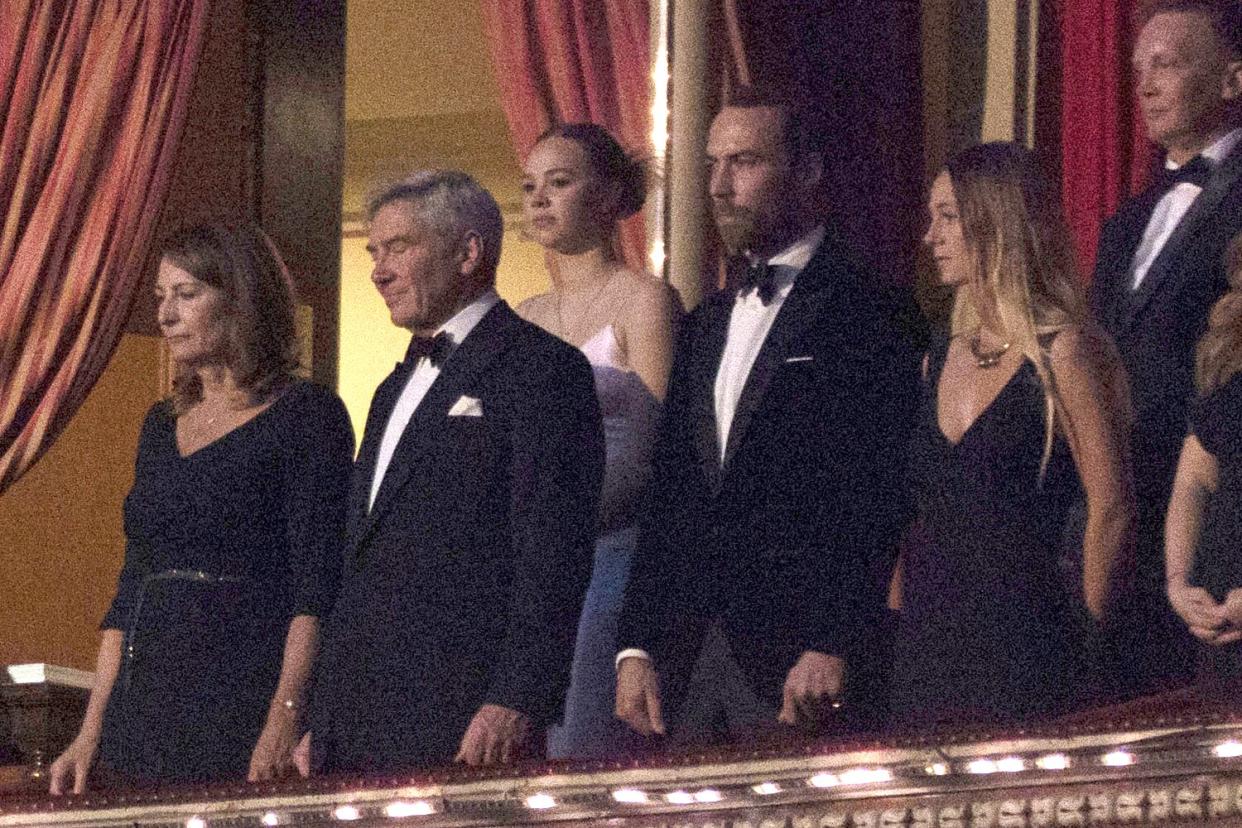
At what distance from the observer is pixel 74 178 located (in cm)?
635

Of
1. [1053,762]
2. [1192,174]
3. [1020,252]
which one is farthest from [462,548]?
[1192,174]

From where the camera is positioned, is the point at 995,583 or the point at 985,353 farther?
the point at 985,353

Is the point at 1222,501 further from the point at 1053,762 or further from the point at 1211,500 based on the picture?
the point at 1053,762

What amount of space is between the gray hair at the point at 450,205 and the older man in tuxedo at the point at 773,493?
13.4 inches

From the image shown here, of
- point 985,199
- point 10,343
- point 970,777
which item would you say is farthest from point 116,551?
point 970,777

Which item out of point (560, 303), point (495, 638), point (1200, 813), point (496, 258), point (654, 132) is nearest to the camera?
point (1200, 813)


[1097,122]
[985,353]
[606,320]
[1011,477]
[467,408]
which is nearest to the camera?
[1011,477]

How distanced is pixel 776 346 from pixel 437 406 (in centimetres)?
52

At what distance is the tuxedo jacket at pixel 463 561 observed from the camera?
13.1 feet

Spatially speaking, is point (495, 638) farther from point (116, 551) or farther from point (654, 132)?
point (116, 551)

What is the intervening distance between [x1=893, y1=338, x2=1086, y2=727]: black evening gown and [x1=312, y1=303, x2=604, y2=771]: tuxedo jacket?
50 centimetres

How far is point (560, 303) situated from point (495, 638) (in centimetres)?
85

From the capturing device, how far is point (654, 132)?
6.10m

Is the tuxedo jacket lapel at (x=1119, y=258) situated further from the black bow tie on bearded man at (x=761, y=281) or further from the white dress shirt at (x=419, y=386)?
the white dress shirt at (x=419, y=386)
